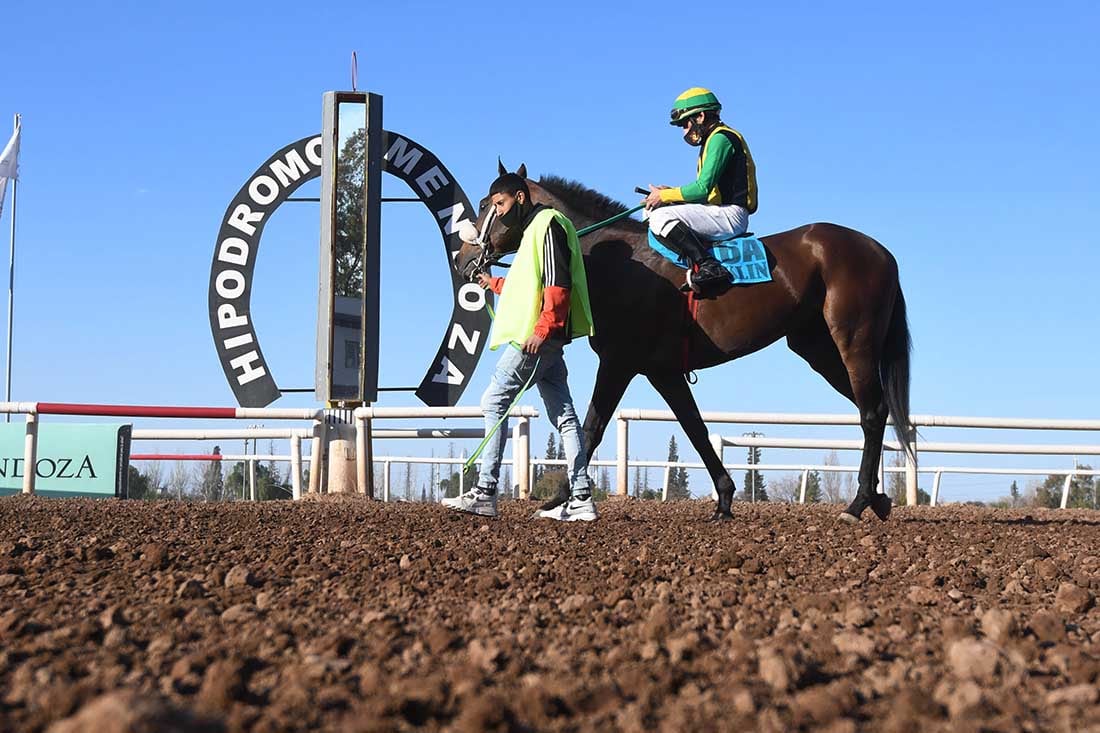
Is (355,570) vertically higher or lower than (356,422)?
lower

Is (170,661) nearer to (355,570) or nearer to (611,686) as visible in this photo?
(611,686)

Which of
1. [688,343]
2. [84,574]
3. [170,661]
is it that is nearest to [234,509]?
[688,343]

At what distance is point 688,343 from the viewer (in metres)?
7.56

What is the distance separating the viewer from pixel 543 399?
23.1ft

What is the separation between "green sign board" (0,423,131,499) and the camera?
1099 cm

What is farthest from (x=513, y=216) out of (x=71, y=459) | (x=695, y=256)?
(x=71, y=459)

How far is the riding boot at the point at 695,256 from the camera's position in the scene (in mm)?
7273

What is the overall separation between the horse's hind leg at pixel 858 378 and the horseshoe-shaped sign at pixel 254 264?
4.02 m

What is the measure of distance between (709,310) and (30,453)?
20.4ft

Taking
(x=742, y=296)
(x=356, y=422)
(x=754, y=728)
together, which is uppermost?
(x=742, y=296)

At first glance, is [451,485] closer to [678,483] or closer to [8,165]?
[678,483]

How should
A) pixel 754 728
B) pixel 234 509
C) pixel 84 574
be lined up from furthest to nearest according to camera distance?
pixel 234 509
pixel 84 574
pixel 754 728

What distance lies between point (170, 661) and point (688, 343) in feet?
16.9

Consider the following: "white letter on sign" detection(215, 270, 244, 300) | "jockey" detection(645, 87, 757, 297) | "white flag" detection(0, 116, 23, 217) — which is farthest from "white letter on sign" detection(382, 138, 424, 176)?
"white flag" detection(0, 116, 23, 217)
